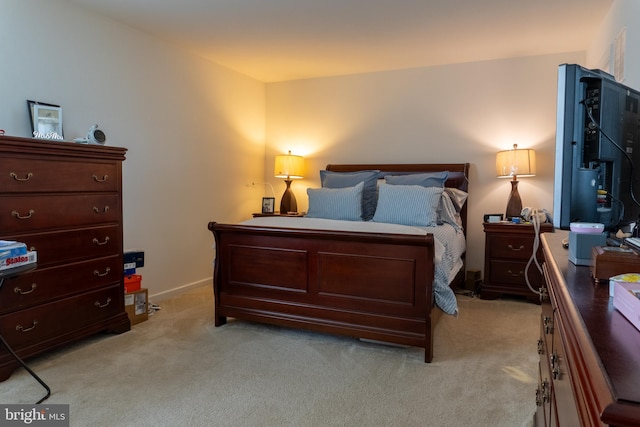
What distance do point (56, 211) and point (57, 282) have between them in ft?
1.41

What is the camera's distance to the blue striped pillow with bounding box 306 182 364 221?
3613 millimetres

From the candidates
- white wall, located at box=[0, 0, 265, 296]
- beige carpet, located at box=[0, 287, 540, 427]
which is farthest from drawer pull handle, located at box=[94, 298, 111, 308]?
white wall, located at box=[0, 0, 265, 296]

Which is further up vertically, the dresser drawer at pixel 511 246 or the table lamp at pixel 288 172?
the table lamp at pixel 288 172

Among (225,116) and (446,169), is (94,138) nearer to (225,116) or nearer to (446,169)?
(225,116)

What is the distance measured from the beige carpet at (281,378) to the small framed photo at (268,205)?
1.97 metres

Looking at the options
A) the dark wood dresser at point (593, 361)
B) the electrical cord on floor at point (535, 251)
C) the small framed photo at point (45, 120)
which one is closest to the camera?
the dark wood dresser at point (593, 361)

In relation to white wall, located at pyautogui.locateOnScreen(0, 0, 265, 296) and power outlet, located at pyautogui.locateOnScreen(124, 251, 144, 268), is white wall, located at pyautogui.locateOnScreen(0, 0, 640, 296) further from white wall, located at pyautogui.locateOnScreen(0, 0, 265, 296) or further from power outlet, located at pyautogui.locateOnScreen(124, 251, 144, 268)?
power outlet, located at pyautogui.locateOnScreen(124, 251, 144, 268)

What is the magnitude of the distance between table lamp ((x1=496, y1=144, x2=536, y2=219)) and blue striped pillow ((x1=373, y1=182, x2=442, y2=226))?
77cm

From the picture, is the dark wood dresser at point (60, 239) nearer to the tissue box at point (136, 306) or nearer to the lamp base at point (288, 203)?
the tissue box at point (136, 306)

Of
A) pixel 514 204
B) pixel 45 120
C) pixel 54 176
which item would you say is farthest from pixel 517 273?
pixel 45 120

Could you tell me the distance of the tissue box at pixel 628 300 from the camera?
61 centimetres

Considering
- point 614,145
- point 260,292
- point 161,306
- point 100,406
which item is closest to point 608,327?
point 614,145

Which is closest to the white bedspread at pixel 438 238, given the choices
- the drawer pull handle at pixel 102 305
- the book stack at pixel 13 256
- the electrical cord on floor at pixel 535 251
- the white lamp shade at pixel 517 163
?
the electrical cord on floor at pixel 535 251

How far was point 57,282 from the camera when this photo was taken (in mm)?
2436
